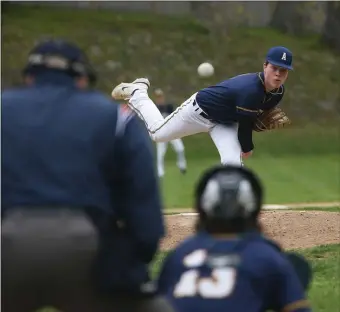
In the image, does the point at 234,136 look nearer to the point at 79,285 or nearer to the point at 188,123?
the point at 188,123

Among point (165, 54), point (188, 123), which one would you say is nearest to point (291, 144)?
point (165, 54)

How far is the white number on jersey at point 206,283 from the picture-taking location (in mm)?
2904

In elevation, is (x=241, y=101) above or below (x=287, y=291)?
above

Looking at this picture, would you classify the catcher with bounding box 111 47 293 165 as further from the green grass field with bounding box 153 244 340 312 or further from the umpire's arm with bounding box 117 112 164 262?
the umpire's arm with bounding box 117 112 164 262

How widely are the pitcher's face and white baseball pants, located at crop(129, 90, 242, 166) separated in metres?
0.58

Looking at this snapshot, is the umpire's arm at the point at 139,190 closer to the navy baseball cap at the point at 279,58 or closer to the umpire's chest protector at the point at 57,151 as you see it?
the umpire's chest protector at the point at 57,151

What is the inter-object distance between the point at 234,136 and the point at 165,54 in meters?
19.0

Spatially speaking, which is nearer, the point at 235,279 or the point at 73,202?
the point at 235,279

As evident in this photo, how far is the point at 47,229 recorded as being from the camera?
2930mm

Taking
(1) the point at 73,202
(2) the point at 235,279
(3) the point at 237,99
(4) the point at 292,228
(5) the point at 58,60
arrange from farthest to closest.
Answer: (4) the point at 292,228, (3) the point at 237,99, (5) the point at 58,60, (1) the point at 73,202, (2) the point at 235,279

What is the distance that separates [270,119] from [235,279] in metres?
5.20

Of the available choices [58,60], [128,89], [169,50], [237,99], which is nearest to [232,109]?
[237,99]

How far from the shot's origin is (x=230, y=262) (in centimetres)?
294

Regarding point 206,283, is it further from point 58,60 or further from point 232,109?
point 232,109
